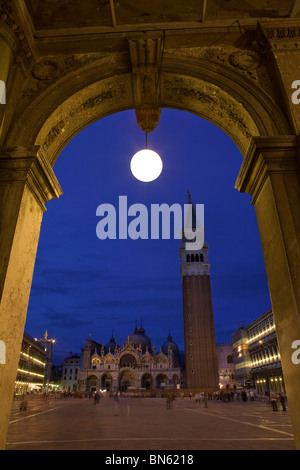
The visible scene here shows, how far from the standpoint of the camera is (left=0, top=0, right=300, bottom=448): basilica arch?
4.50 metres

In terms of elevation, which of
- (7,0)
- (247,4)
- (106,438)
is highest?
(247,4)

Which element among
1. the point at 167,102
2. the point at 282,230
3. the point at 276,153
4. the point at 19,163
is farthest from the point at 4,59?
the point at 282,230

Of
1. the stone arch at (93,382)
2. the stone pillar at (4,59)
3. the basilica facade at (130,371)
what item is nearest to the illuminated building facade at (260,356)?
the basilica facade at (130,371)

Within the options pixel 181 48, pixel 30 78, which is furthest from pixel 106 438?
pixel 181 48

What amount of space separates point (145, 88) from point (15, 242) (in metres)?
3.55

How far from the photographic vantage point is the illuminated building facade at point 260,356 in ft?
129

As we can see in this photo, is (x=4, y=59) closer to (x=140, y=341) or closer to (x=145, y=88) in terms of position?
(x=145, y=88)

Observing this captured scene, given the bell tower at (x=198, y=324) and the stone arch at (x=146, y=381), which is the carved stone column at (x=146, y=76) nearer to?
the bell tower at (x=198, y=324)

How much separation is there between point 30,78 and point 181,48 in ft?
8.64

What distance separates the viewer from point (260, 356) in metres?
47.2

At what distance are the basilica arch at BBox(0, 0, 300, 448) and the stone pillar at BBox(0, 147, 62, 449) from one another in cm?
2

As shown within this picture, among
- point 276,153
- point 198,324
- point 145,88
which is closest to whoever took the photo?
point 276,153
